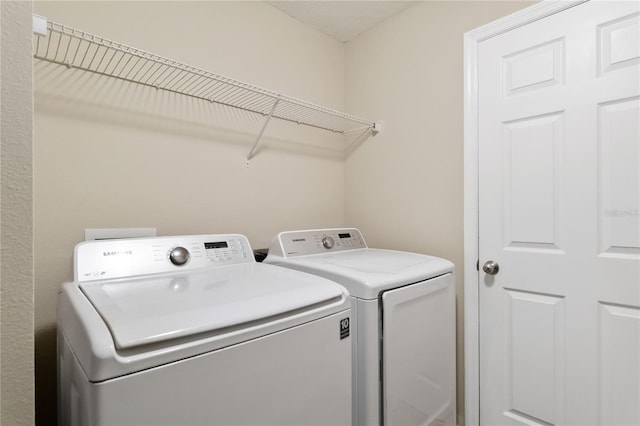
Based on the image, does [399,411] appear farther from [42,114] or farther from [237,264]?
[42,114]

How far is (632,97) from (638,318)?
864mm

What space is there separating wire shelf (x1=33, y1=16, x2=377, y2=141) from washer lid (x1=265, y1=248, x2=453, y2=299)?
793 mm

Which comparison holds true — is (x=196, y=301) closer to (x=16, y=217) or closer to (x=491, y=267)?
(x=16, y=217)

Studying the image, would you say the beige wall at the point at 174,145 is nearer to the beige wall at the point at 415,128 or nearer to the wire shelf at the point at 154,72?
the wire shelf at the point at 154,72

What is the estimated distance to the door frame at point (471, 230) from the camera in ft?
5.47

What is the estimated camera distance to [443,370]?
149 cm

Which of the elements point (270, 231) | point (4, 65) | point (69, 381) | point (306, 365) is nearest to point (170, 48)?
point (270, 231)

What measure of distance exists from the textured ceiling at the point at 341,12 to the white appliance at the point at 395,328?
56.4 inches

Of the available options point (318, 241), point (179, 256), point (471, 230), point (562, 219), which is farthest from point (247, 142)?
point (562, 219)

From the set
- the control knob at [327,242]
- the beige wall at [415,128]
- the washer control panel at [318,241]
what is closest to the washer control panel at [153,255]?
the washer control panel at [318,241]

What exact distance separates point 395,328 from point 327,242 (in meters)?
0.71

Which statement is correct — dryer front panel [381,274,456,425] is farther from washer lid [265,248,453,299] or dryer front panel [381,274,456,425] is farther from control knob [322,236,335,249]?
control knob [322,236,335,249]

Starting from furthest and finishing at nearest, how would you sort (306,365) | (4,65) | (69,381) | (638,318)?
1. (638,318)
2. (306,365)
3. (69,381)
4. (4,65)

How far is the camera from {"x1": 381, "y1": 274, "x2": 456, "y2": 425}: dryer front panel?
120 cm
